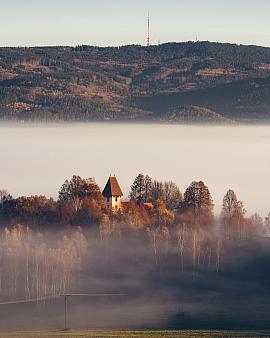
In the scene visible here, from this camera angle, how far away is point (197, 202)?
6112 inches

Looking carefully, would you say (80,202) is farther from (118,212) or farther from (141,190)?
(141,190)

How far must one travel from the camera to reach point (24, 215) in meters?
145

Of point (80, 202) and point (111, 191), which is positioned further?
point (111, 191)

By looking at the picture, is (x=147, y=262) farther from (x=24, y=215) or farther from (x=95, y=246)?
(x=24, y=215)

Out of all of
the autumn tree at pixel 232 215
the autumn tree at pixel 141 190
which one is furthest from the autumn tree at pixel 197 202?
the autumn tree at pixel 141 190

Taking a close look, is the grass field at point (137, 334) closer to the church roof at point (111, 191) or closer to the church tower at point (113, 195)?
the church tower at point (113, 195)

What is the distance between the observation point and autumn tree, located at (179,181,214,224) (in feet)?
502

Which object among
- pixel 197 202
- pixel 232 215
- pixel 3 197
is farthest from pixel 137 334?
pixel 3 197

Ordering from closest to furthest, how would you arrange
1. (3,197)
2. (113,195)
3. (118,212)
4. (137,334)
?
(137,334) < (118,212) < (113,195) < (3,197)

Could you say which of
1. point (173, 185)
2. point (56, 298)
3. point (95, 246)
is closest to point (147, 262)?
point (95, 246)

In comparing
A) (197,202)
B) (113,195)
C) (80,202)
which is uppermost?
(113,195)

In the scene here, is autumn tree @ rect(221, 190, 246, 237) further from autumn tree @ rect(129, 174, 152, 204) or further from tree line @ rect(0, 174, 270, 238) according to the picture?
autumn tree @ rect(129, 174, 152, 204)

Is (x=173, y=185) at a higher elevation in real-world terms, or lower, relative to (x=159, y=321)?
higher

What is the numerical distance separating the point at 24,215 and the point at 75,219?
16.9 feet
